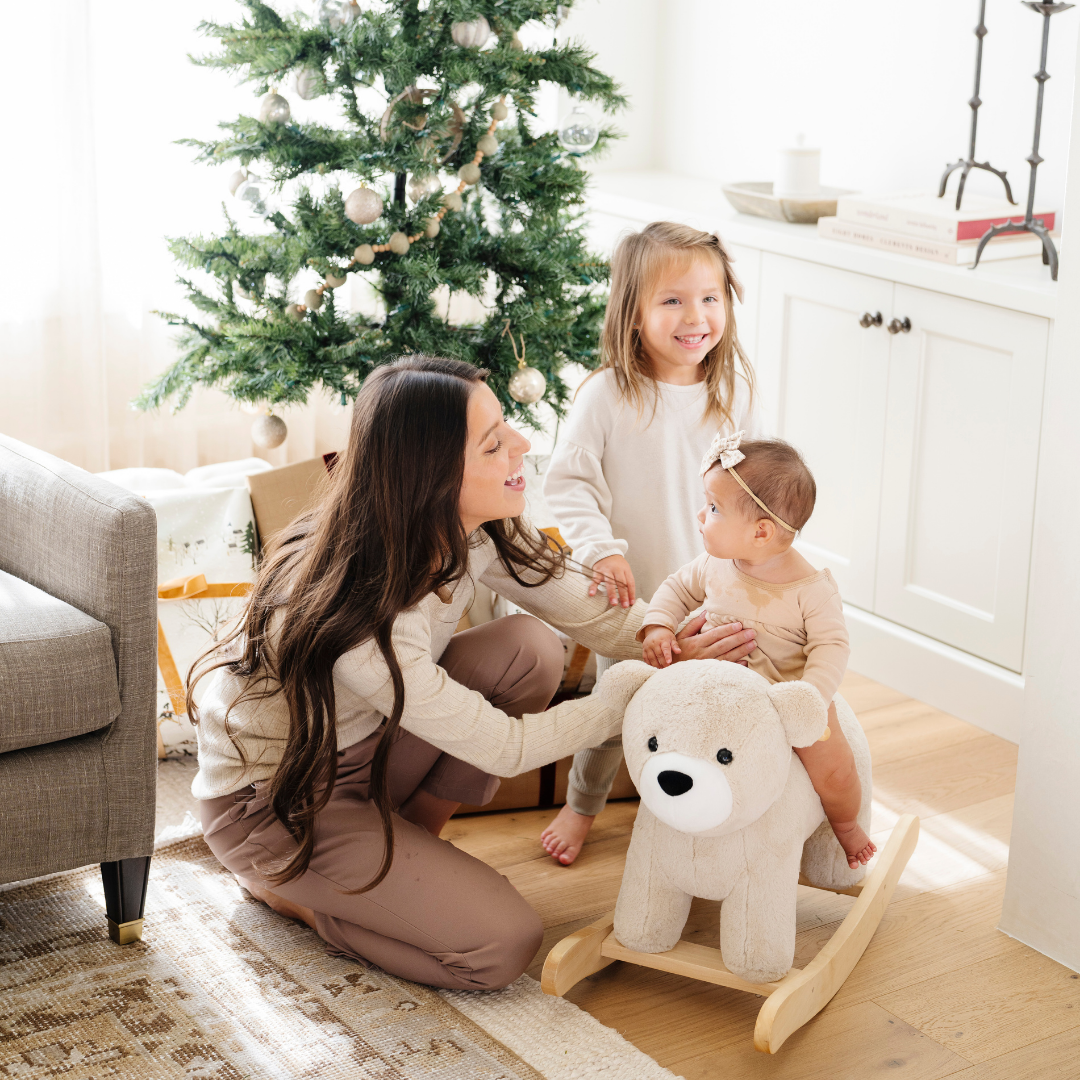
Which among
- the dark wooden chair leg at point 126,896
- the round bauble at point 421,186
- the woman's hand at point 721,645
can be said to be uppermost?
the round bauble at point 421,186

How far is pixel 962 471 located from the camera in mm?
2395

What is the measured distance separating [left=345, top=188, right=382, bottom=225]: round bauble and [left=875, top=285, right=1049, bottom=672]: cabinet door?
3.24 ft

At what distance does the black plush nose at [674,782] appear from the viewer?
56.7 inches

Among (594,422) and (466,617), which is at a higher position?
(594,422)

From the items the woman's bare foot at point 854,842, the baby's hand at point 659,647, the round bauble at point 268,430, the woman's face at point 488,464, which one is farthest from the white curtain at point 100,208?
the woman's bare foot at point 854,842

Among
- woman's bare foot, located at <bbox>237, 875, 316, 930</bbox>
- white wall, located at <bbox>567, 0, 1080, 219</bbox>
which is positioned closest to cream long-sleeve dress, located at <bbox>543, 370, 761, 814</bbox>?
woman's bare foot, located at <bbox>237, 875, 316, 930</bbox>

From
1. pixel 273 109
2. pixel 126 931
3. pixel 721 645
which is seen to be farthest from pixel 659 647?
pixel 273 109

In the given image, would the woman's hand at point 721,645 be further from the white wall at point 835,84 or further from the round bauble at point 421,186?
the white wall at point 835,84

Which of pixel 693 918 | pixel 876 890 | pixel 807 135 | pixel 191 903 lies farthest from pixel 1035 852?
pixel 807 135

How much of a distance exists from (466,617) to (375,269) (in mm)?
614

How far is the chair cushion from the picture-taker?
154cm

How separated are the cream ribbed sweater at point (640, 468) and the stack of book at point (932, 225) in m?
0.66

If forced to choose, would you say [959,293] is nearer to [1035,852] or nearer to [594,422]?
[594,422]

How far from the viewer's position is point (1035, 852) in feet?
5.65
